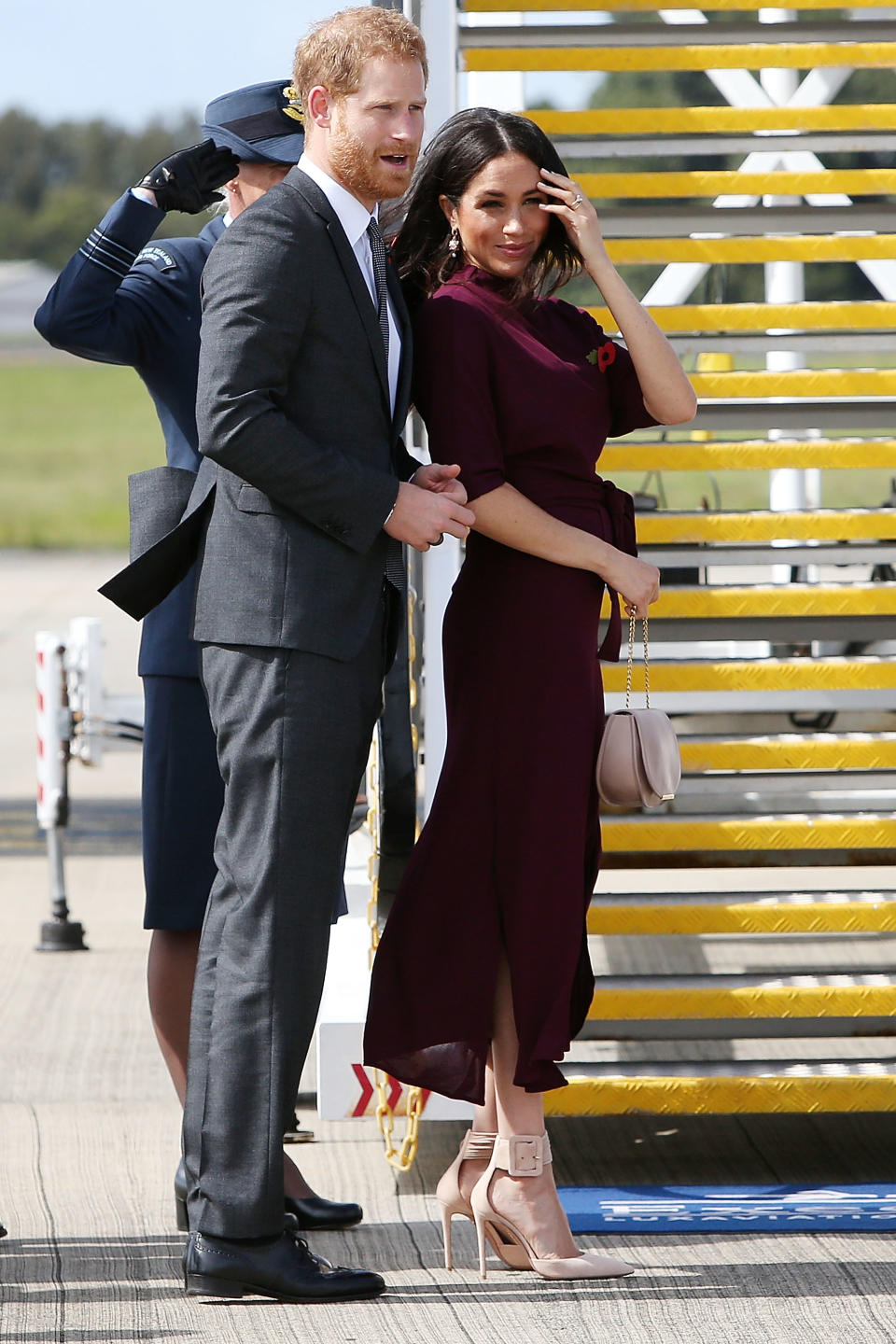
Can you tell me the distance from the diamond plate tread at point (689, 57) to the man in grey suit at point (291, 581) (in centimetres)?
78

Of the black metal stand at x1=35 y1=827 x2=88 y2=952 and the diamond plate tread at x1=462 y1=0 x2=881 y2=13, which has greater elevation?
the diamond plate tread at x1=462 y1=0 x2=881 y2=13

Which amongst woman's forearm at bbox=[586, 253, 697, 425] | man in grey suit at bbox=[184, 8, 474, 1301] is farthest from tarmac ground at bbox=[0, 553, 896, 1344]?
woman's forearm at bbox=[586, 253, 697, 425]

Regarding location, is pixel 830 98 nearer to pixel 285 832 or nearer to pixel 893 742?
pixel 893 742

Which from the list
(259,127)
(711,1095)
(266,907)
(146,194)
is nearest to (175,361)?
(146,194)

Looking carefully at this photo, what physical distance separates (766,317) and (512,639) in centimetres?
107

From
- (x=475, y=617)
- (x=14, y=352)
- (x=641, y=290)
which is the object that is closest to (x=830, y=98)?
(x=641, y=290)

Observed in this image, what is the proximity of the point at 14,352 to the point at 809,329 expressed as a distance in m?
70.0

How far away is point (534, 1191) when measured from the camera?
2934 mm

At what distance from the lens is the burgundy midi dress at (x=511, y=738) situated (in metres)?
2.90

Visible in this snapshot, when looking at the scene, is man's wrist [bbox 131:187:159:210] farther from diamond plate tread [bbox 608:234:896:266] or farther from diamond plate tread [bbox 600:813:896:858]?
diamond plate tread [bbox 600:813:896:858]

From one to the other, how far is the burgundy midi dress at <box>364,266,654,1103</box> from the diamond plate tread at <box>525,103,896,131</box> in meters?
0.70

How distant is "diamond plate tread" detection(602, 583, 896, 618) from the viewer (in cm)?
357

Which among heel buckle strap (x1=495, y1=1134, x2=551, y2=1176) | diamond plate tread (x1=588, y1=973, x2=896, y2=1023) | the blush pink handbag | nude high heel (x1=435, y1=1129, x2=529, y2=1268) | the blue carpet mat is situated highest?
the blush pink handbag

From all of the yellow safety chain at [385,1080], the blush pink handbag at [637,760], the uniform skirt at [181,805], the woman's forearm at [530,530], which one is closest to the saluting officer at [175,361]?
the uniform skirt at [181,805]
